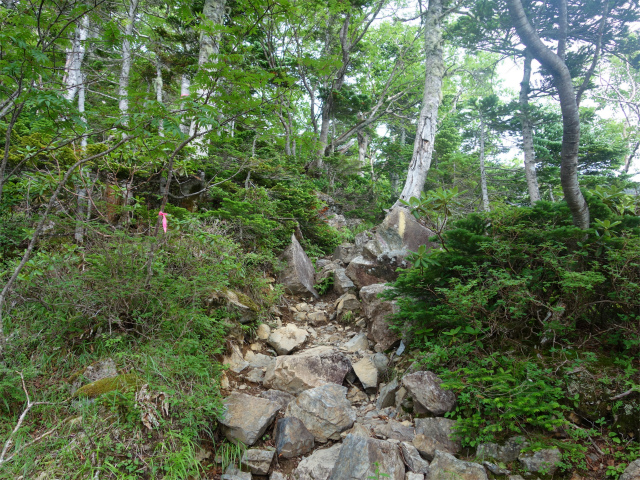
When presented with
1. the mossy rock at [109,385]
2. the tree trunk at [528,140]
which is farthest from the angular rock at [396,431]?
the tree trunk at [528,140]

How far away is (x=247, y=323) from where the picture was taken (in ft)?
16.6

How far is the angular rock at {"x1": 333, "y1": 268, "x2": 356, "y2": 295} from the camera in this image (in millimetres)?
6598

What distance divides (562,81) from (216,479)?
5.42m

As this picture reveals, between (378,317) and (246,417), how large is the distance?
247 cm

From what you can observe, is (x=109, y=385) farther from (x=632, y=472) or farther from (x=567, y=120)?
(x=567, y=120)

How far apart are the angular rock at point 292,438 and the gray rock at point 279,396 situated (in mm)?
372

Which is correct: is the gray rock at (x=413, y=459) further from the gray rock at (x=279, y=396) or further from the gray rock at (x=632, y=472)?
the gray rock at (x=279, y=396)

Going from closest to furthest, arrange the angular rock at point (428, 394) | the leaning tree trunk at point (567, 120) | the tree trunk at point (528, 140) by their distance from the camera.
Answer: the angular rock at point (428, 394) → the leaning tree trunk at point (567, 120) → the tree trunk at point (528, 140)

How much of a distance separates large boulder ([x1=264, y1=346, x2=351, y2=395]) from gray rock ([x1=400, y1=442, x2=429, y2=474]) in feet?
4.58

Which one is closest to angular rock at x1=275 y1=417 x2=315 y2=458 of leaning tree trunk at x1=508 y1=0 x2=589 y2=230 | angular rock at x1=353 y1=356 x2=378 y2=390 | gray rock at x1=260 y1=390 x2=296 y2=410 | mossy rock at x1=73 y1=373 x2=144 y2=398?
gray rock at x1=260 y1=390 x2=296 y2=410

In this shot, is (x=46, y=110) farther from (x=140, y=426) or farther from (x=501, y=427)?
(x=501, y=427)

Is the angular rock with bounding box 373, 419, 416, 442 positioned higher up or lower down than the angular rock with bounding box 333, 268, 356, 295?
lower down

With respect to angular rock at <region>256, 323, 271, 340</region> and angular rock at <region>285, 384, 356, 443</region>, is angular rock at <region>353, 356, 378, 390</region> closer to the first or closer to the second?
angular rock at <region>285, 384, 356, 443</region>

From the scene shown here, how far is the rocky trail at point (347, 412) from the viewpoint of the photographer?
2.73 metres
